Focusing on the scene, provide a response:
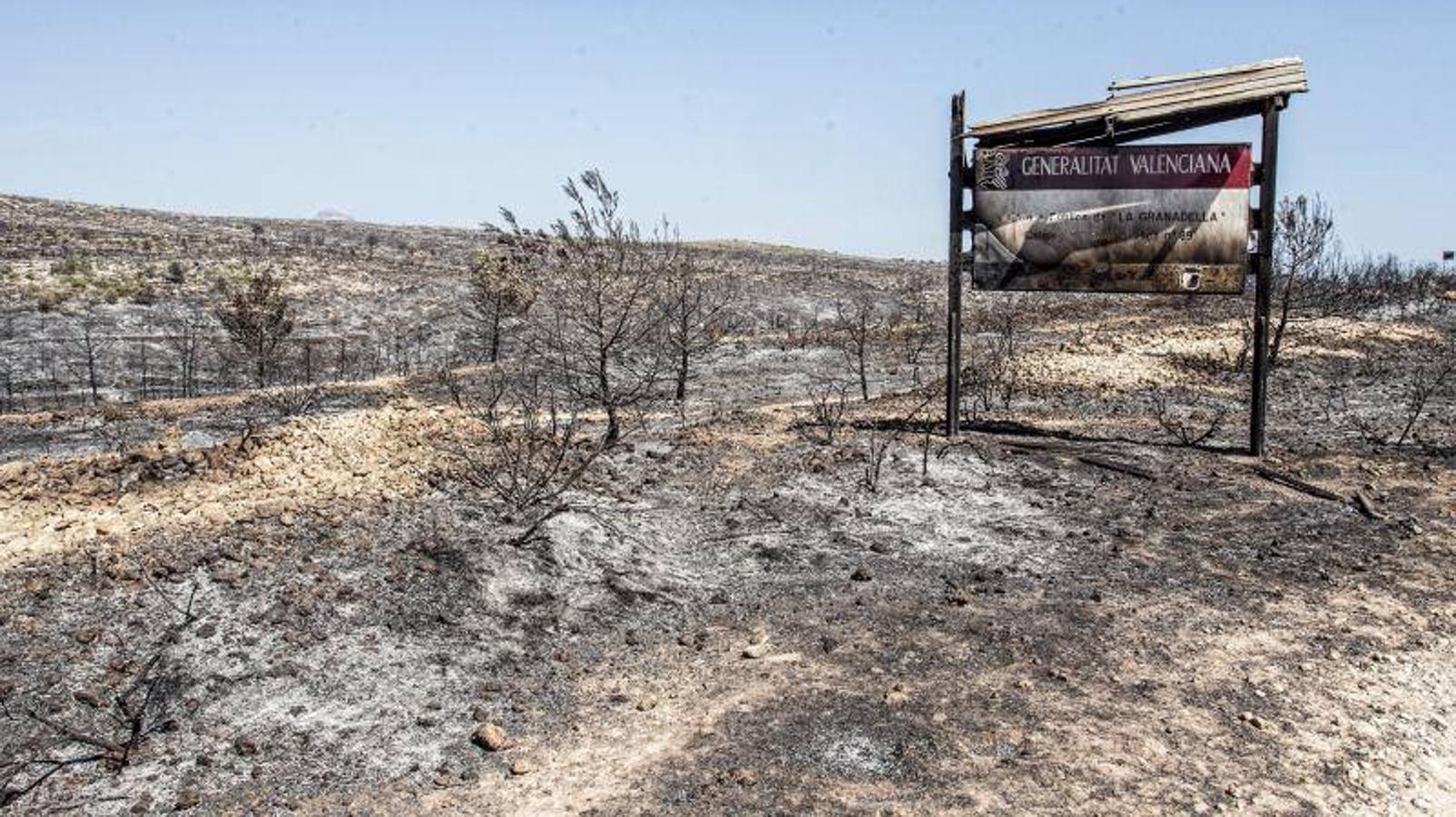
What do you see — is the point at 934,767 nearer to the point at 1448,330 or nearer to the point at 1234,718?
the point at 1234,718

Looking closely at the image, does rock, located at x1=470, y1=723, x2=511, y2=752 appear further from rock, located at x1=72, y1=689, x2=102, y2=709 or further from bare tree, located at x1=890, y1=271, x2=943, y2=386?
bare tree, located at x1=890, y1=271, x2=943, y2=386

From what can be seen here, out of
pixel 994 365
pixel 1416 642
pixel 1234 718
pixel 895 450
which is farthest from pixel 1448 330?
pixel 1234 718

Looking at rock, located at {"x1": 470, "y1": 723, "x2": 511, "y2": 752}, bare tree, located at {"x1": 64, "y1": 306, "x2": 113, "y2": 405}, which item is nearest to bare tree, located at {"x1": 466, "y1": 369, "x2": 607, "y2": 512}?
rock, located at {"x1": 470, "y1": 723, "x2": 511, "y2": 752}

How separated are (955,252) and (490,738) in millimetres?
8492

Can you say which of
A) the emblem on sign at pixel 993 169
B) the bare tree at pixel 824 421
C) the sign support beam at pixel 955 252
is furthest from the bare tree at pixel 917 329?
the emblem on sign at pixel 993 169

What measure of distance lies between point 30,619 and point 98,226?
59.2m

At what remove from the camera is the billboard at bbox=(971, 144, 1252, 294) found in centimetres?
1111

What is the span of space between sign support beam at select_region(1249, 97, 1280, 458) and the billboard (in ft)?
0.55

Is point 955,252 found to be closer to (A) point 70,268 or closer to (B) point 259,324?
(B) point 259,324

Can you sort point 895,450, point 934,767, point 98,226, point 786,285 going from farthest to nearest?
point 98,226 < point 786,285 < point 895,450 < point 934,767

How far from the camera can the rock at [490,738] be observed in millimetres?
5211

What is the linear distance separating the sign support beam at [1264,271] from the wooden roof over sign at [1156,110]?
27 cm

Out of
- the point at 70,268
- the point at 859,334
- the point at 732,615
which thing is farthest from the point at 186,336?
the point at 732,615

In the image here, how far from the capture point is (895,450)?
11039mm
